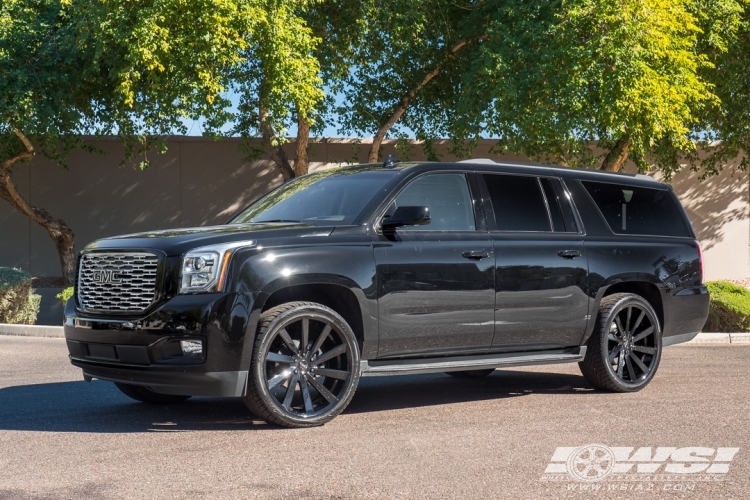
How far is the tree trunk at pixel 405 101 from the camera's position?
22.1m

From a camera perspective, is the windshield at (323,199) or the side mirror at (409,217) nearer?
the side mirror at (409,217)

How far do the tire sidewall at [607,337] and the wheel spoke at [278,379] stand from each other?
323cm

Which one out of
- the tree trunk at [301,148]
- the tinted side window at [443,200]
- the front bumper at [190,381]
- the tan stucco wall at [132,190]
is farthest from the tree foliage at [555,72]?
the front bumper at [190,381]

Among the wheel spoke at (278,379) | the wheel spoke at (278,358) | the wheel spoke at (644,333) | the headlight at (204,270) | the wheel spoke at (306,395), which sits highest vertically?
the headlight at (204,270)

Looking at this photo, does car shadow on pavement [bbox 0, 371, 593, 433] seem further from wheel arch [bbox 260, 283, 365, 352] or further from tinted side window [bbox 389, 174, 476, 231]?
tinted side window [bbox 389, 174, 476, 231]

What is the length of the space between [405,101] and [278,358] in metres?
16.1

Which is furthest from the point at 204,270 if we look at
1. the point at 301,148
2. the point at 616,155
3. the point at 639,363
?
the point at 616,155

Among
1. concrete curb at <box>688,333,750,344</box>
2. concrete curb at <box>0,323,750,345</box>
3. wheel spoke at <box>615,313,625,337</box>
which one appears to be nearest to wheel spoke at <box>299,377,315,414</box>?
wheel spoke at <box>615,313,625,337</box>

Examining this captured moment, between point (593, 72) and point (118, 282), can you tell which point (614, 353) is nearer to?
point (118, 282)

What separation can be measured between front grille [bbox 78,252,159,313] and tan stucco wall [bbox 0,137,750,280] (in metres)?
18.0

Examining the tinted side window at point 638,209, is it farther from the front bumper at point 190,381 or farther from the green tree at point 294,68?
the green tree at point 294,68

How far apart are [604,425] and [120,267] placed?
147 inches

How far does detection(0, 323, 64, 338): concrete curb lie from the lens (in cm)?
1642

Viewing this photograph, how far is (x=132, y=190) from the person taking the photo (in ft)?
84.2
